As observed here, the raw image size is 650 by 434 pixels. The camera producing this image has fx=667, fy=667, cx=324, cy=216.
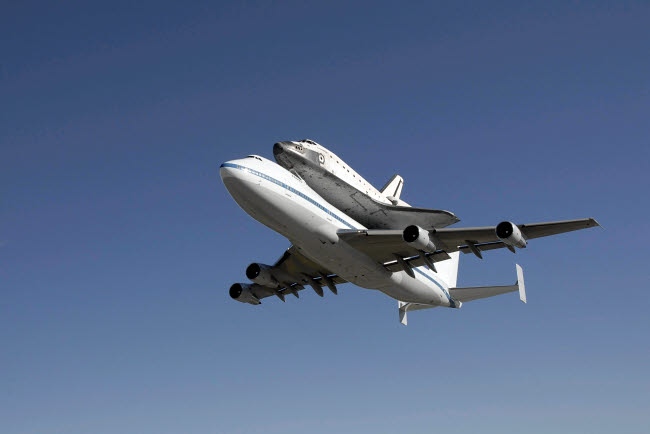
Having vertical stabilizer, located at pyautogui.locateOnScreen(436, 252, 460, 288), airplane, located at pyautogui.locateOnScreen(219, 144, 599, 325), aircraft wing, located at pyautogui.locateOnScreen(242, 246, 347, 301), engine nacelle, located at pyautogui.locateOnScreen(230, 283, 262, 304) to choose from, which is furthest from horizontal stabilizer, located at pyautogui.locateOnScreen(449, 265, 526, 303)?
engine nacelle, located at pyautogui.locateOnScreen(230, 283, 262, 304)

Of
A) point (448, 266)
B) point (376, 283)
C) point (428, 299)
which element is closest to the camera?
point (376, 283)

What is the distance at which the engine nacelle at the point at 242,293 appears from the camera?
154 feet

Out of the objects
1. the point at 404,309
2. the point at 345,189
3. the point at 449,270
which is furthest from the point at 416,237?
the point at 449,270

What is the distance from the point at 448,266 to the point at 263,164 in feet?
71.1

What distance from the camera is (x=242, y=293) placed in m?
46.9

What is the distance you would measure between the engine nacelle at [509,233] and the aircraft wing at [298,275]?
12.7 meters

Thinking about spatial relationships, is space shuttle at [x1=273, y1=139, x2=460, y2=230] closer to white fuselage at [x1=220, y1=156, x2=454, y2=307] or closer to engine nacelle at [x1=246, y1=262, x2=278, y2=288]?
white fuselage at [x1=220, y1=156, x2=454, y2=307]

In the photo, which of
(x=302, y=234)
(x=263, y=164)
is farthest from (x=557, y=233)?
(x=263, y=164)

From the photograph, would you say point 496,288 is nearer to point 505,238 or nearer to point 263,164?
point 505,238

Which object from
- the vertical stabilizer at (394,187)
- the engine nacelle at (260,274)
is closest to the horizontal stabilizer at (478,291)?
the vertical stabilizer at (394,187)

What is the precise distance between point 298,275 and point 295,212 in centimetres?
1110

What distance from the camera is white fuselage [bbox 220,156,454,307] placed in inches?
1362

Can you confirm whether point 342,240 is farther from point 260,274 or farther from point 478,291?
point 478,291

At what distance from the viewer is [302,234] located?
36000 mm
